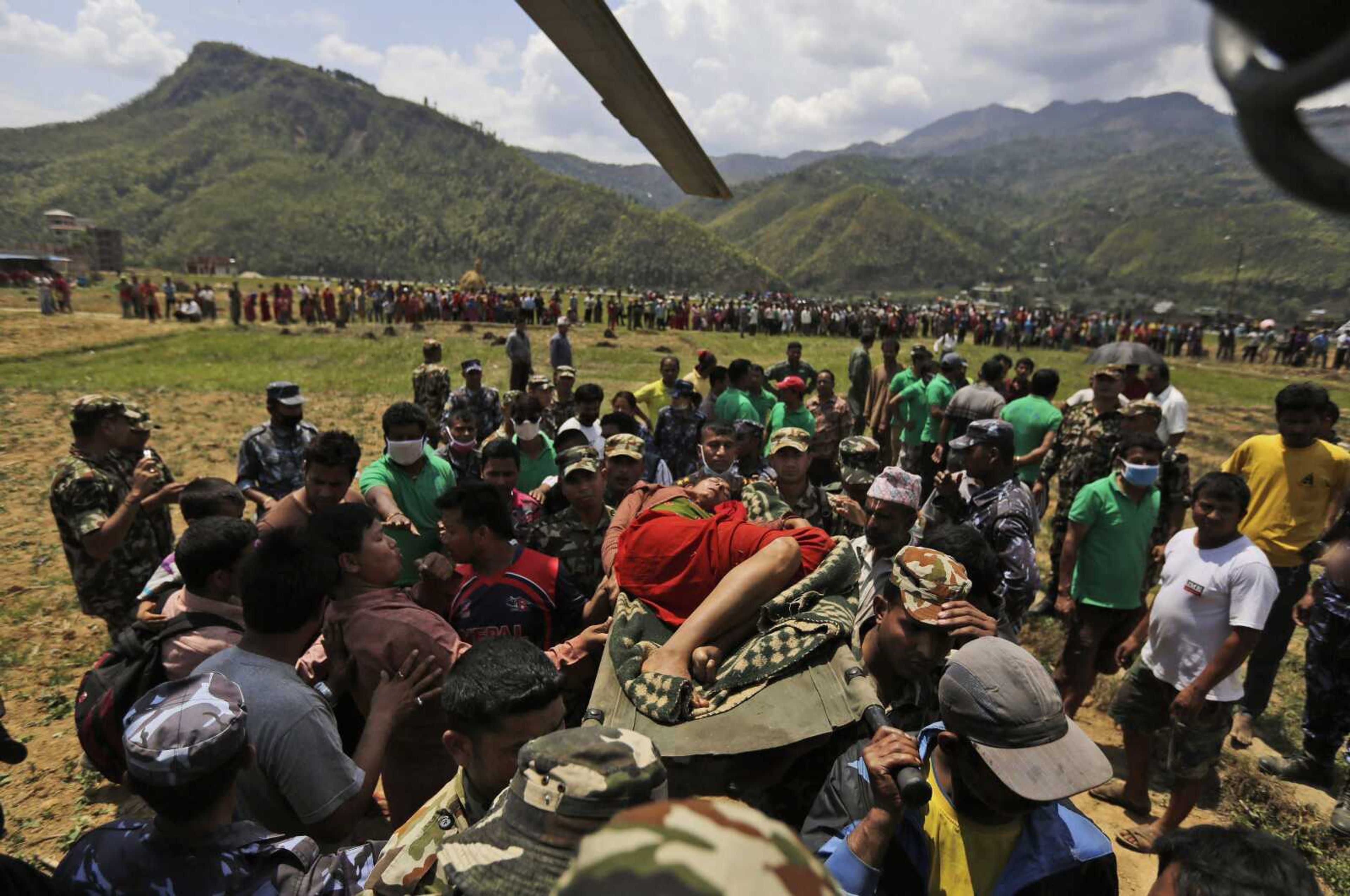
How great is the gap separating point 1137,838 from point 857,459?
2635 millimetres

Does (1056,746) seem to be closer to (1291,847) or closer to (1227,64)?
(1291,847)

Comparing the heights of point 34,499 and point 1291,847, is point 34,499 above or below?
below

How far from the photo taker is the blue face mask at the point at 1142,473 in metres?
4.04

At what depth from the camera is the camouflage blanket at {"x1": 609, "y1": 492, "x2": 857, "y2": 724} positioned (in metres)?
2.01

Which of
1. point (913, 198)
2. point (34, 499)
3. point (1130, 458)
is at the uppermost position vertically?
point (913, 198)

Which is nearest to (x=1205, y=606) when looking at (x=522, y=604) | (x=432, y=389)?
(x=522, y=604)

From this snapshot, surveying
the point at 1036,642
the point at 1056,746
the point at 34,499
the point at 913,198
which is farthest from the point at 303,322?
the point at 913,198

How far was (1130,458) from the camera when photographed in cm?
408

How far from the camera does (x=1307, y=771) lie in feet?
13.9

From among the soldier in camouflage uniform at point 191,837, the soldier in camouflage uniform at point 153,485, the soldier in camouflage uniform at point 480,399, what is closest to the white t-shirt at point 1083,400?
the soldier in camouflage uniform at point 480,399

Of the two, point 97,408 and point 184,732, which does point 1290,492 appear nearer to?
point 184,732

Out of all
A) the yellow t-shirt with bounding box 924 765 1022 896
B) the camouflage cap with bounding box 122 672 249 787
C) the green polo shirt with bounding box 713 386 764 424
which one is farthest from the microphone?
the green polo shirt with bounding box 713 386 764 424

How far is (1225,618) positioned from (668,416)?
4409 mm

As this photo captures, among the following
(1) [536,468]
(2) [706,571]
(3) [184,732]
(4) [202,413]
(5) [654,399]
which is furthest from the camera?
(4) [202,413]
